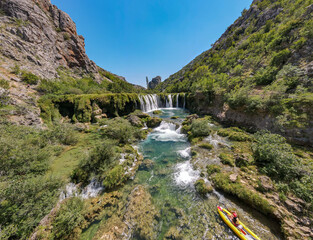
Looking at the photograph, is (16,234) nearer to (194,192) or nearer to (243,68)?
(194,192)

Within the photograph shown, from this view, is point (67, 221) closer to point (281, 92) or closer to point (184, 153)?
point (184, 153)

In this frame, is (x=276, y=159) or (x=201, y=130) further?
(x=201, y=130)

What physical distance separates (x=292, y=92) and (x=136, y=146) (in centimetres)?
1910

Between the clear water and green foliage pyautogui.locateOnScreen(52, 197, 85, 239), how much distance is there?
11.4ft

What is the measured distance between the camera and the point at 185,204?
6027mm

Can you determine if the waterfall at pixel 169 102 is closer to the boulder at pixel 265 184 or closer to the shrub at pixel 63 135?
the shrub at pixel 63 135

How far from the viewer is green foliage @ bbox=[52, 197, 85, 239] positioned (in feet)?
13.7

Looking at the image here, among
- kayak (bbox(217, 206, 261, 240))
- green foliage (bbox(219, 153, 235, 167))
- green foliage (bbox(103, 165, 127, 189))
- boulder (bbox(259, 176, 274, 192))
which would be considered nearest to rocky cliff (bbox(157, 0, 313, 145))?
green foliage (bbox(219, 153, 235, 167))

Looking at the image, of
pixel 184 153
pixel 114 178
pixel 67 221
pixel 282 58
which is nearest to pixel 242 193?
pixel 184 153

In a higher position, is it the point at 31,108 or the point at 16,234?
the point at 31,108

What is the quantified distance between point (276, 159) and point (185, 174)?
603 centimetres

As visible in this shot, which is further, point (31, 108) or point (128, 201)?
point (31, 108)

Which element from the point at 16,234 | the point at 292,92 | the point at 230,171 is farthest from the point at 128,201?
the point at 292,92

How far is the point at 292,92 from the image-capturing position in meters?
11.1
